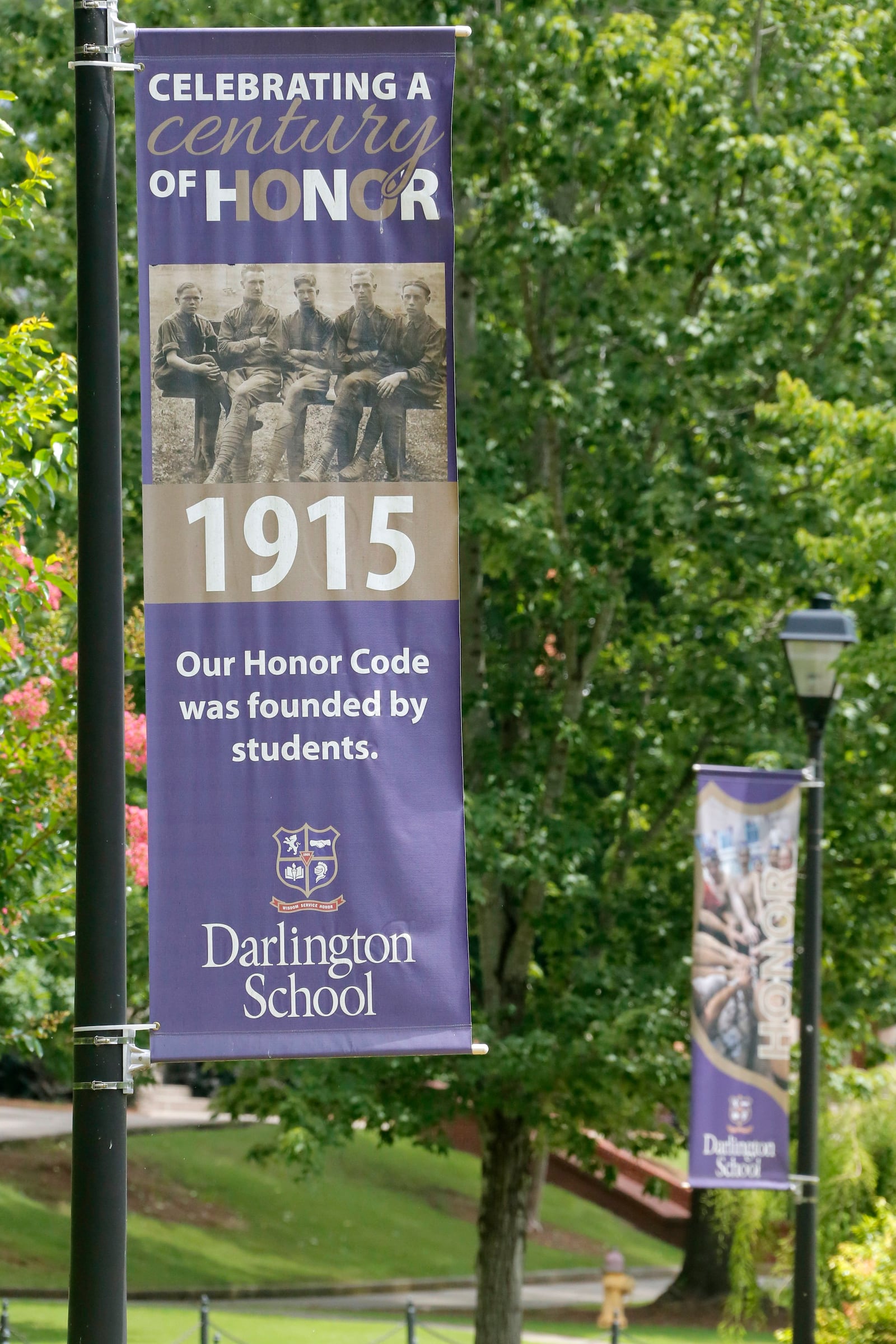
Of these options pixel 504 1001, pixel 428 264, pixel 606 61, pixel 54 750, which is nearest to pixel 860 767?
pixel 504 1001

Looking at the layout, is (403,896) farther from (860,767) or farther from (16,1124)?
(16,1124)

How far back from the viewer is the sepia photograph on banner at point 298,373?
18.1 ft

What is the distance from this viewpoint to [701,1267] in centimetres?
2816

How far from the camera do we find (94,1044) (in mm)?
5117

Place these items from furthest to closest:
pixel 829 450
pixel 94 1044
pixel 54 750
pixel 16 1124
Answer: pixel 16 1124, pixel 829 450, pixel 54 750, pixel 94 1044

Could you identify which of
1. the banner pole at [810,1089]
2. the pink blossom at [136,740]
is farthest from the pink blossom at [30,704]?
the banner pole at [810,1089]

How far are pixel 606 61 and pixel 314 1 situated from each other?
2.69 meters

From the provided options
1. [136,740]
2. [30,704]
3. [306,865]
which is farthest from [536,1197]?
[306,865]

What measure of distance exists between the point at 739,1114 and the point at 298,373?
812 centimetres

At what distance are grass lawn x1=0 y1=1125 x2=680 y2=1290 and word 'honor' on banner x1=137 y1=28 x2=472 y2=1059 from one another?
707 inches

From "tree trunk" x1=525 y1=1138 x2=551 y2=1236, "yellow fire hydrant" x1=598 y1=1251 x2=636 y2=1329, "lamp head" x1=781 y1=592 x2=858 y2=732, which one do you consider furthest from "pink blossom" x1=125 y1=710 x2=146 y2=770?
"tree trunk" x1=525 y1=1138 x2=551 y2=1236

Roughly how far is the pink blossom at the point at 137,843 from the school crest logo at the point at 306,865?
5.48 metres

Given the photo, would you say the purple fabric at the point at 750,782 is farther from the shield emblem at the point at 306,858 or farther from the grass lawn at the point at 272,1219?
the grass lawn at the point at 272,1219

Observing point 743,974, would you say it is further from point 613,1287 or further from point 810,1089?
point 613,1287
